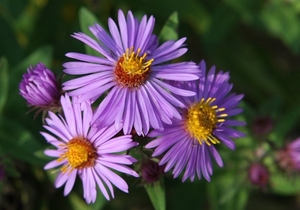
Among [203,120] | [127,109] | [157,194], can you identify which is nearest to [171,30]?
[203,120]

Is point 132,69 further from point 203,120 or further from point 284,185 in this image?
point 284,185

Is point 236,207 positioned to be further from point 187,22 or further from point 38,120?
point 187,22

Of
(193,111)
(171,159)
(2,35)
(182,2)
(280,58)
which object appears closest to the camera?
(171,159)

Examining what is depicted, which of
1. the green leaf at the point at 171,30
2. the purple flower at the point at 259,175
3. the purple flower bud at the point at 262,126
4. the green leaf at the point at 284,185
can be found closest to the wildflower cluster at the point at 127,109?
the green leaf at the point at 171,30

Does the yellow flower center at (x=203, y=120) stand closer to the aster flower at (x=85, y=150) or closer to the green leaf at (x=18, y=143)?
the aster flower at (x=85, y=150)

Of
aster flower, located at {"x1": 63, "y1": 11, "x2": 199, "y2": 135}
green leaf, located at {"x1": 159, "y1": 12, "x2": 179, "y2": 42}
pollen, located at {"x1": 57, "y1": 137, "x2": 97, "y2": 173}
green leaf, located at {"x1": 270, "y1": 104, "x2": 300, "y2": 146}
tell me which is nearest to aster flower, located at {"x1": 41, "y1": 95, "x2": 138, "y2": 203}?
pollen, located at {"x1": 57, "y1": 137, "x2": 97, "y2": 173}

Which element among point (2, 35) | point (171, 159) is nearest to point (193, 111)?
point (171, 159)

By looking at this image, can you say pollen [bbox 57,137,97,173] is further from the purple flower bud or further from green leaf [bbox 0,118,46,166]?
the purple flower bud
